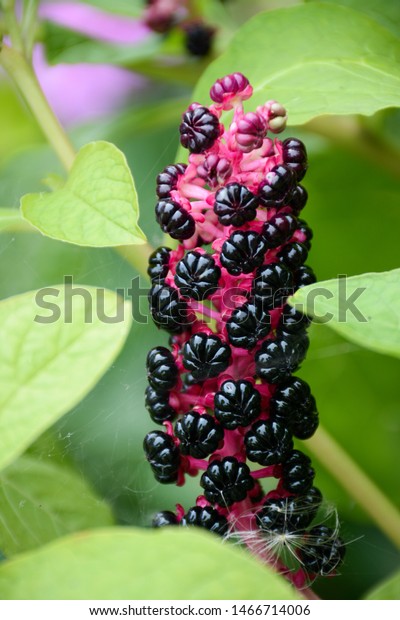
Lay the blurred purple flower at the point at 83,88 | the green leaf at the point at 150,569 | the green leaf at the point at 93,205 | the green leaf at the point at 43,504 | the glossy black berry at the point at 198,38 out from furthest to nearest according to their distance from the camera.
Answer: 1. the blurred purple flower at the point at 83,88
2. the glossy black berry at the point at 198,38
3. the green leaf at the point at 43,504
4. the green leaf at the point at 93,205
5. the green leaf at the point at 150,569

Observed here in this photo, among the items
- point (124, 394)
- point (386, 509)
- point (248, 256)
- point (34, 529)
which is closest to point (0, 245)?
point (124, 394)

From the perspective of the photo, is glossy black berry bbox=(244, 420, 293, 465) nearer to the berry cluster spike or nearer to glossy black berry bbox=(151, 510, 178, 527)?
the berry cluster spike

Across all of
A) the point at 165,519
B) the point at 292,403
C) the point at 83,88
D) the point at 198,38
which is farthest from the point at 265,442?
the point at 83,88

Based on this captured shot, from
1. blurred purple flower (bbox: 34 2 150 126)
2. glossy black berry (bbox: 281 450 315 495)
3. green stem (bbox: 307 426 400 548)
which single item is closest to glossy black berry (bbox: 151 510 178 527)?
glossy black berry (bbox: 281 450 315 495)

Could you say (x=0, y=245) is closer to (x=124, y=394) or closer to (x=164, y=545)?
(x=124, y=394)

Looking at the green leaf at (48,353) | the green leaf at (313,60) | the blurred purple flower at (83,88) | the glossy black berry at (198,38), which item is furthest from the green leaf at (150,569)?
the blurred purple flower at (83,88)

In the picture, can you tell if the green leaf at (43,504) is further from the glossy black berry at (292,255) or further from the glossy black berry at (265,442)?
the glossy black berry at (292,255)

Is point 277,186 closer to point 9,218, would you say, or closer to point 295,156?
point 295,156
